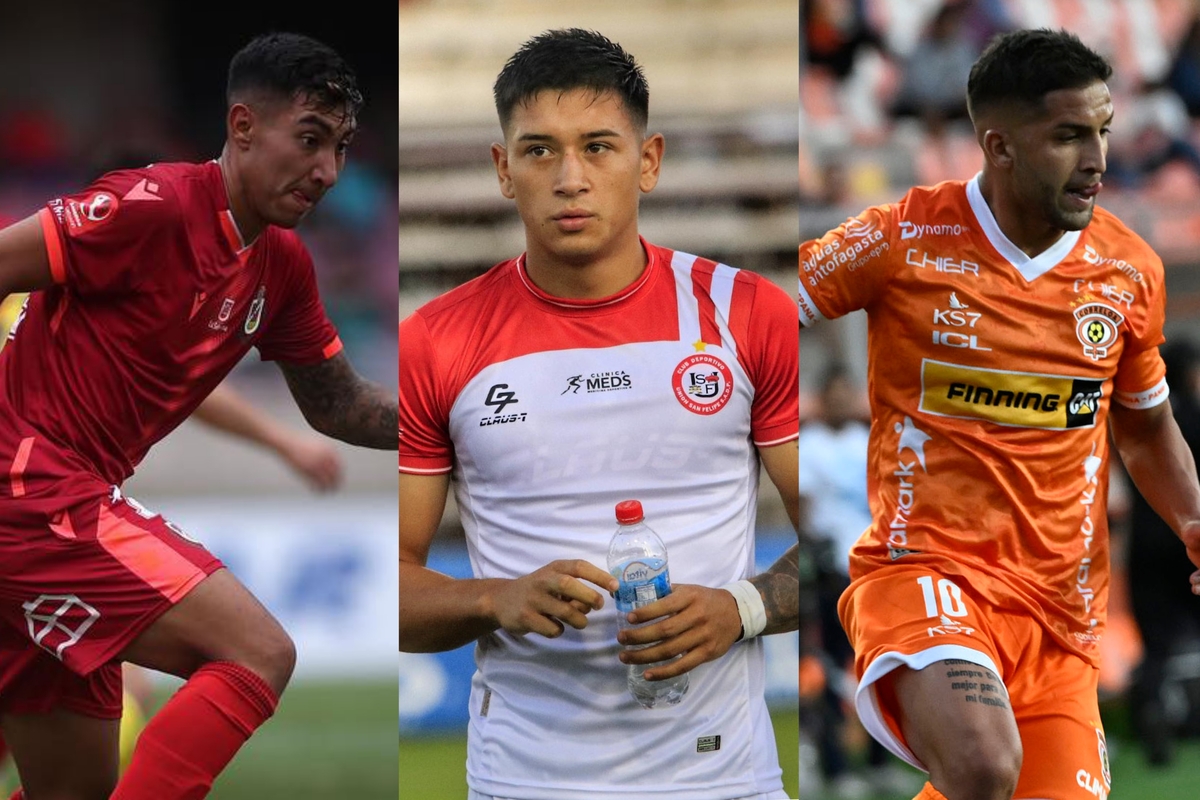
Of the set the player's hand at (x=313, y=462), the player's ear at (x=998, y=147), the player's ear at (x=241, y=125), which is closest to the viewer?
the player's ear at (x=241, y=125)

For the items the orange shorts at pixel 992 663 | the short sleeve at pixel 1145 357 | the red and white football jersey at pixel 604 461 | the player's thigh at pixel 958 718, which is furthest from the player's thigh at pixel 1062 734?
the red and white football jersey at pixel 604 461

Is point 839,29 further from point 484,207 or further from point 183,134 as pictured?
point 484,207

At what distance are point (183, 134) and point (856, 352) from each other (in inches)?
217

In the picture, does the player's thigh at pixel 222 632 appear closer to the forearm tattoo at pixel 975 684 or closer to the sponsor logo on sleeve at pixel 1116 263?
the forearm tattoo at pixel 975 684

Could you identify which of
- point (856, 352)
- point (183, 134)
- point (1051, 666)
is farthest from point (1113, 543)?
point (183, 134)

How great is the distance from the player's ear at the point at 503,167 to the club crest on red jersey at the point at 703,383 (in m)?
0.50

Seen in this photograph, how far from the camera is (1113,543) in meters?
8.63

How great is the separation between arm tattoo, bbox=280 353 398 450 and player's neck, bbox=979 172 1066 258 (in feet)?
5.21

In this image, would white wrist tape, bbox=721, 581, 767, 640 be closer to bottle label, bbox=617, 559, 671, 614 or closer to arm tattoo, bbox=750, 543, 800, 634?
arm tattoo, bbox=750, 543, 800, 634

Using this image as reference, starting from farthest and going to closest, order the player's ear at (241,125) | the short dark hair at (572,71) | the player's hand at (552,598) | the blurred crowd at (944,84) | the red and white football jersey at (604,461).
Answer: the blurred crowd at (944,84) < the player's ear at (241,125) < the red and white football jersey at (604,461) < the short dark hair at (572,71) < the player's hand at (552,598)

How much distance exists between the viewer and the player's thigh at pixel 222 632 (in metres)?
3.36

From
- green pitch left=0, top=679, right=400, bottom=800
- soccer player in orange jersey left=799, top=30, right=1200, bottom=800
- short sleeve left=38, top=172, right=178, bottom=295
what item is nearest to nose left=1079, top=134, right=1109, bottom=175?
soccer player in orange jersey left=799, top=30, right=1200, bottom=800

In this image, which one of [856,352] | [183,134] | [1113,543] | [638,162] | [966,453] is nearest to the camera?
[638,162]

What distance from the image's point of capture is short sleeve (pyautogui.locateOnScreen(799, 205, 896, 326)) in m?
3.83
